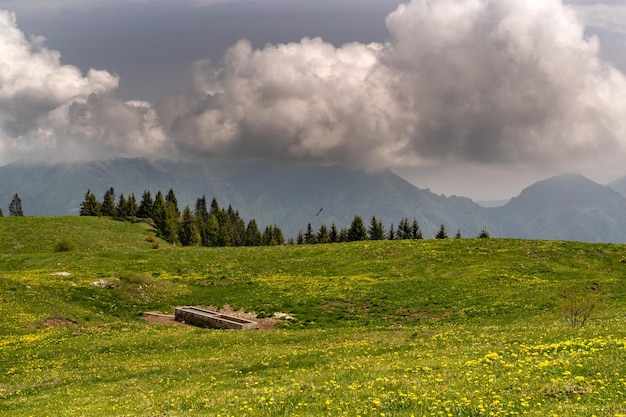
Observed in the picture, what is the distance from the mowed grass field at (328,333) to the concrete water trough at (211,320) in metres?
3.46

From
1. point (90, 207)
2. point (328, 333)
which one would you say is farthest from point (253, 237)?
point (328, 333)

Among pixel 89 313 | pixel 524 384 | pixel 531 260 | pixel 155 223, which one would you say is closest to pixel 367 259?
pixel 531 260

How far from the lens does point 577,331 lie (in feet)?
78.9

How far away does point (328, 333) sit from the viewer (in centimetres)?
3422

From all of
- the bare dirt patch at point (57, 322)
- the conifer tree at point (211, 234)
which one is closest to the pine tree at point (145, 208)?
the conifer tree at point (211, 234)

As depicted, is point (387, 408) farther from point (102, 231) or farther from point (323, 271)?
point (102, 231)

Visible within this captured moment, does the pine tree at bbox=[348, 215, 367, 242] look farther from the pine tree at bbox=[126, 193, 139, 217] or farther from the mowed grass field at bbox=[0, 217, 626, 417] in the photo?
the pine tree at bbox=[126, 193, 139, 217]

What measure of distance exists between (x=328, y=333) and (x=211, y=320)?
13751 millimetres

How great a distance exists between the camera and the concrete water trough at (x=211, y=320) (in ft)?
135

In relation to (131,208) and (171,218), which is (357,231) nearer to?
(171,218)

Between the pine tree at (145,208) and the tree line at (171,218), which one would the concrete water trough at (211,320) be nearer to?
the tree line at (171,218)

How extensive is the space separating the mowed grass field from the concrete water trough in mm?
3458

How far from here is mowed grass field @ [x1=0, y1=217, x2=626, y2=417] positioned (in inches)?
602

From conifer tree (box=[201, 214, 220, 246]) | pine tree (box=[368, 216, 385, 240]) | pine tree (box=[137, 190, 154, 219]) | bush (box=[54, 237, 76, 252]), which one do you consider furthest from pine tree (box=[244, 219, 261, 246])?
bush (box=[54, 237, 76, 252])
